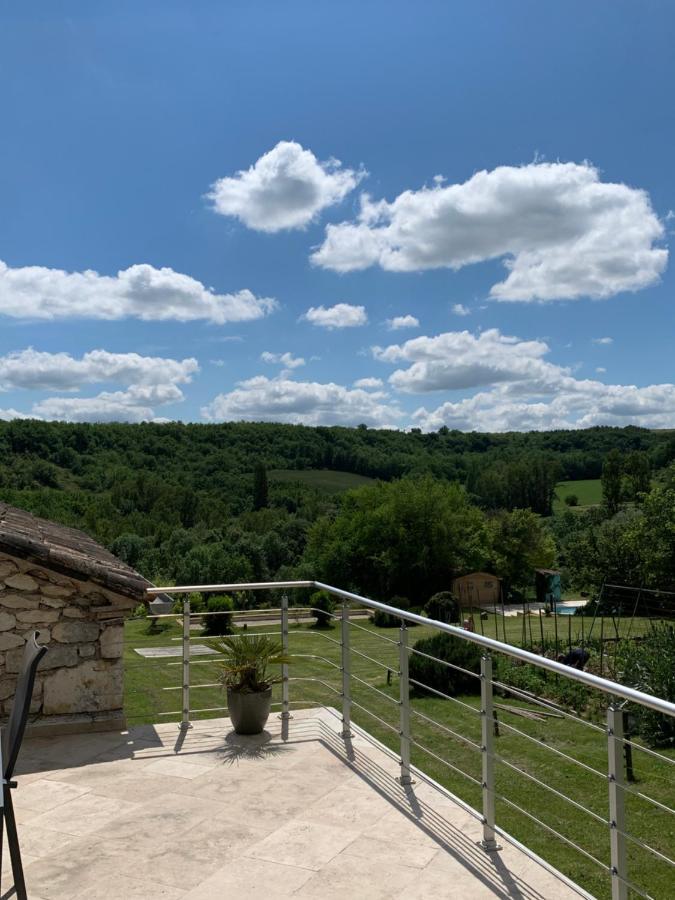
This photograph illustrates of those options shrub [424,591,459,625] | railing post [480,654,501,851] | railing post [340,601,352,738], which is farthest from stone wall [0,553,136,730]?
shrub [424,591,459,625]

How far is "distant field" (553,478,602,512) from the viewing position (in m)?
80.4

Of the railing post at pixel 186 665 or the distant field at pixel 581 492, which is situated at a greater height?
the railing post at pixel 186 665

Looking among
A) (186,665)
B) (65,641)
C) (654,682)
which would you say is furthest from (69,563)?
(654,682)

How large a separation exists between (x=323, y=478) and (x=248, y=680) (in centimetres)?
7233

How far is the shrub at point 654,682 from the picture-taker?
7895 millimetres

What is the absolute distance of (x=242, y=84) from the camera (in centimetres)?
984

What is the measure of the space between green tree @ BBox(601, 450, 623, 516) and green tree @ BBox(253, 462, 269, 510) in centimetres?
3212

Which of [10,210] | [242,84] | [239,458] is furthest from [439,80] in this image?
[239,458]

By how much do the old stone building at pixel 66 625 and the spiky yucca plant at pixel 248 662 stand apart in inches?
29.2

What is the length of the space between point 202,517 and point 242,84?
2181 inches

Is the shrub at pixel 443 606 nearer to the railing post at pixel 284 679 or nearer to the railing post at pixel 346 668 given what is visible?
the railing post at pixel 284 679

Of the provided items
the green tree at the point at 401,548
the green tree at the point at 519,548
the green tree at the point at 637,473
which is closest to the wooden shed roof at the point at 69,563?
the green tree at the point at 401,548

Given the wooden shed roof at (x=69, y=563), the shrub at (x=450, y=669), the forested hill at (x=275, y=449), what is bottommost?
the shrub at (x=450, y=669)

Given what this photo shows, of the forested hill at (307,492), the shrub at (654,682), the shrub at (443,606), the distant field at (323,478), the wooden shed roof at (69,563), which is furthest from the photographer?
the distant field at (323,478)
